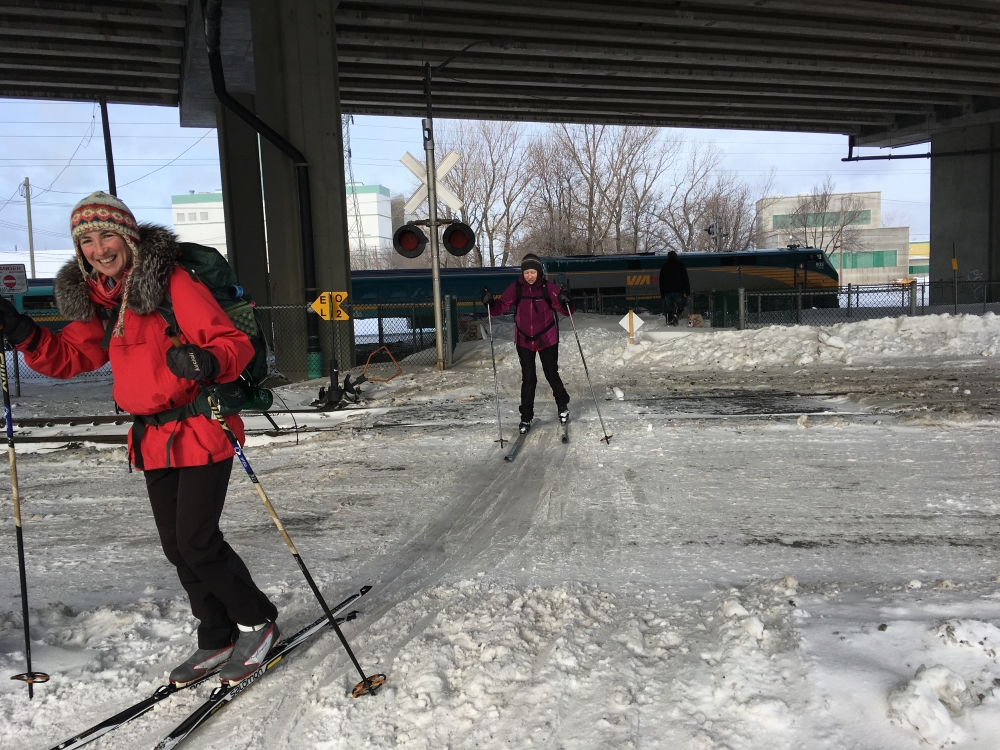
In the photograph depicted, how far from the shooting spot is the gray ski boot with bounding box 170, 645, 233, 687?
301 centimetres

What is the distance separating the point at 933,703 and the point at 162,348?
3116 mm

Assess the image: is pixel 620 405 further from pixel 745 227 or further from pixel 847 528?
pixel 745 227

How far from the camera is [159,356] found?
2.84m

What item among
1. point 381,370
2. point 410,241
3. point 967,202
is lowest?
point 381,370

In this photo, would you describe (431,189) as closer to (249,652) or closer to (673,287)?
(673,287)

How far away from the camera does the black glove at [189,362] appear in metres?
2.56

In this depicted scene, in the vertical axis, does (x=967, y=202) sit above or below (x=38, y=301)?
above

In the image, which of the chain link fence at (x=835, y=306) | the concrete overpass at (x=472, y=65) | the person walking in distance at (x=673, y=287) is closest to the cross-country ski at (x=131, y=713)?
the concrete overpass at (x=472, y=65)

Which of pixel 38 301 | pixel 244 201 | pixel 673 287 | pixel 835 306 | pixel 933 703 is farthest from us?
pixel 38 301

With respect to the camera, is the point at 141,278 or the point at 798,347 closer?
the point at 141,278

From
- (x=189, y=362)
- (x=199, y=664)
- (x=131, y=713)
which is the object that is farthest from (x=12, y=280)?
(x=189, y=362)

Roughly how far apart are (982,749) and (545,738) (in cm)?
141

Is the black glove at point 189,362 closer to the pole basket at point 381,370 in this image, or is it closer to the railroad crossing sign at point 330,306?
the railroad crossing sign at point 330,306

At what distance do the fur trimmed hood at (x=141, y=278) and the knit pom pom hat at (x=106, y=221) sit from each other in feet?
0.11
